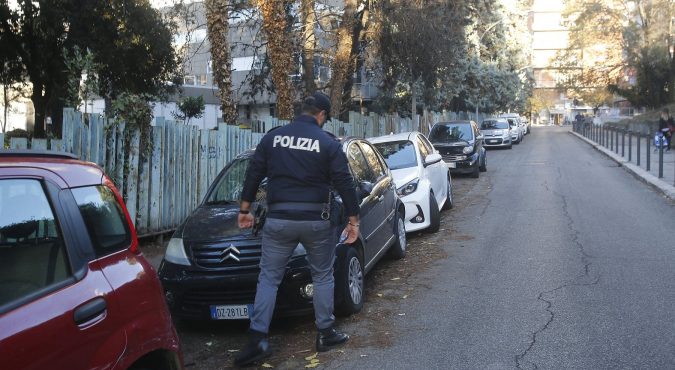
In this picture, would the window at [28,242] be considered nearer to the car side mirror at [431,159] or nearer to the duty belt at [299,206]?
the duty belt at [299,206]

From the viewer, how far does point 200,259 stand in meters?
5.71

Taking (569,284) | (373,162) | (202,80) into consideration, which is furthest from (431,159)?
(202,80)

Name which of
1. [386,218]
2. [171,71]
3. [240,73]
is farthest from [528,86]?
[386,218]

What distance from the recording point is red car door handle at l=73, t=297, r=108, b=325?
271 centimetres

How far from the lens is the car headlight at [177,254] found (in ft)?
19.0

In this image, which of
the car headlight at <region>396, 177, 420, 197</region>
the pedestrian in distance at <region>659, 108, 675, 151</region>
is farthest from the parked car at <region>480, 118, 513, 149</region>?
the car headlight at <region>396, 177, 420, 197</region>

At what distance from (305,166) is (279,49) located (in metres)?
9.47

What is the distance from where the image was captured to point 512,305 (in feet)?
20.7

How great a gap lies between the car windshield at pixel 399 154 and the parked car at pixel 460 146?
7.25 meters

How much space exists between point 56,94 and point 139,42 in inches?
133

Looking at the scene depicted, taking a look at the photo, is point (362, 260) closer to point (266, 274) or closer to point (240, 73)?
point (266, 274)

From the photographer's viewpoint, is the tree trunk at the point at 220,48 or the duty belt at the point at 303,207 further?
the tree trunk at the point at 220,48

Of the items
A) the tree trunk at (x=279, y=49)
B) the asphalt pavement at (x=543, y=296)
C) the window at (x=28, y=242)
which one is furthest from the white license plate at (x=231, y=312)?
the tree trunk at (x=279, y=49)

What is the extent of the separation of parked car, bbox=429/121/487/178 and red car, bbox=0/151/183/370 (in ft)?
51.2
